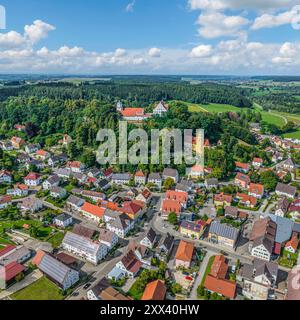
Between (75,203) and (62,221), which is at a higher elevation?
(75,203)

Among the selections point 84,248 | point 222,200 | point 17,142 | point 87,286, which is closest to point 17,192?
point 84,248

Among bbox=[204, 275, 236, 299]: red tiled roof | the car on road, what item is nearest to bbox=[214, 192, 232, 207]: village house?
bbox=[204, 275, 236, 299]: red tiled roof

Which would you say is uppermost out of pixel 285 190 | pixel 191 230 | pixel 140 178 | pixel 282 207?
pixel 140 178

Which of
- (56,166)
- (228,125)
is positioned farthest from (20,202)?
(228,125)

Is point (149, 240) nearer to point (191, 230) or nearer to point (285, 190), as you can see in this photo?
point (191, 230)

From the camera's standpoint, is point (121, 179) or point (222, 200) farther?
point (121, 179)

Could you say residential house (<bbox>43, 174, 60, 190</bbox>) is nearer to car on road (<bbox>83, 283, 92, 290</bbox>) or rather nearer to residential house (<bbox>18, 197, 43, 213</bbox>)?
residential house (<bbox>18, 197, 43, 213</bbox>)

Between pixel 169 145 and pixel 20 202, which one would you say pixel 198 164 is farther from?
pixel 20 202

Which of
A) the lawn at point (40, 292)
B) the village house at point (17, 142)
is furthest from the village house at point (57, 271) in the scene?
the village house at point (17, 142)
